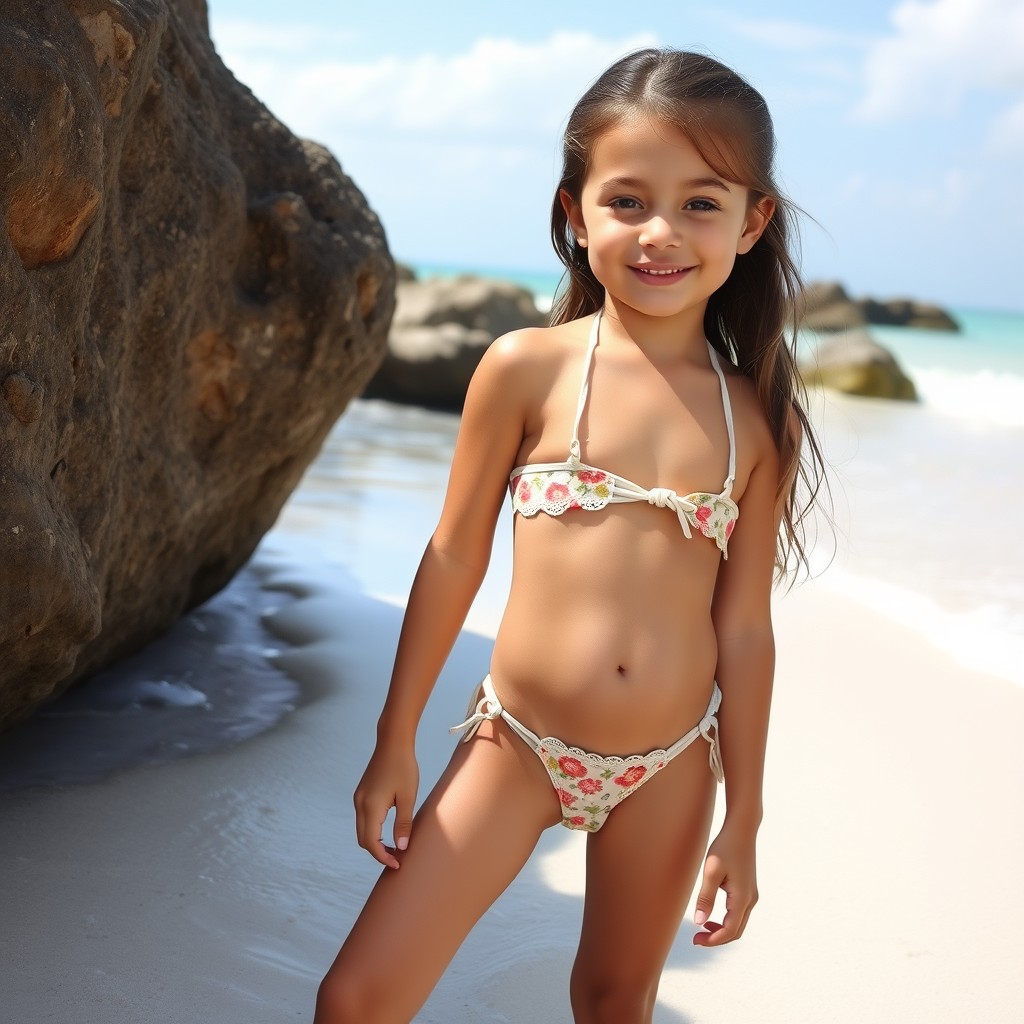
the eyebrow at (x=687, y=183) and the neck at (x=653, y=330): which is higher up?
the eyebrow at (x=687, y=183)

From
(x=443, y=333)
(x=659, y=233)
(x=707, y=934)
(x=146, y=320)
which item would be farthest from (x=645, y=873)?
(x=443, y=333)

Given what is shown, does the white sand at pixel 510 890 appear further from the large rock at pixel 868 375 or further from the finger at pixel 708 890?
the large rock at pixel 868 375

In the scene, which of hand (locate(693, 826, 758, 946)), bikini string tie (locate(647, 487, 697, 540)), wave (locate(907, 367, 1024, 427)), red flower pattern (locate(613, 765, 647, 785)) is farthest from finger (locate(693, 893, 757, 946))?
wave (locate(907, 367, 1024, 427))

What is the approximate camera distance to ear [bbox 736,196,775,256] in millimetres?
2199

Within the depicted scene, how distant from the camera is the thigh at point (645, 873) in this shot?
2023 millimetres

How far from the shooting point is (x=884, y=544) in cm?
676

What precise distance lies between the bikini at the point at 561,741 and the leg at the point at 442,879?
0.10ft

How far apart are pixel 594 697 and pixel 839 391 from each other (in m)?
14.6

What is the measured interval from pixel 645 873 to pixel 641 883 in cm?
2

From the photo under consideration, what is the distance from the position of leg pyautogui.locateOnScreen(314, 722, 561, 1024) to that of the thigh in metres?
0.12

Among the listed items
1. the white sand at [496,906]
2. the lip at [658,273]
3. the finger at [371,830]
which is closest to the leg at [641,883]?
the finger at [371,830]

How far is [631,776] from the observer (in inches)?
79.6

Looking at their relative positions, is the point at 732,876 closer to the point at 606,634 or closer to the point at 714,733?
the point at 714,733

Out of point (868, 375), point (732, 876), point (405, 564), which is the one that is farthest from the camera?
point (868, 375)
